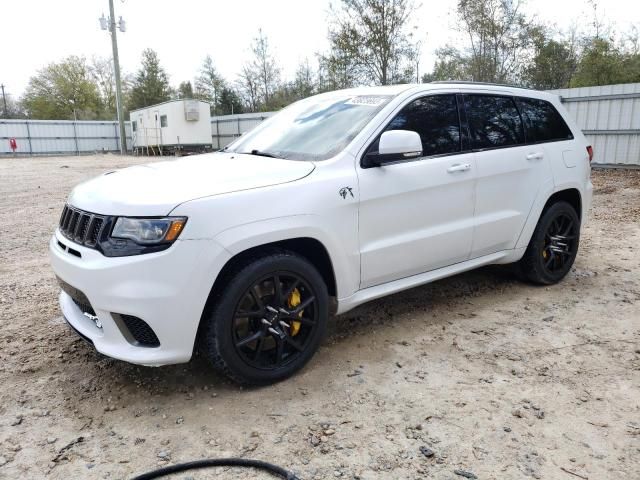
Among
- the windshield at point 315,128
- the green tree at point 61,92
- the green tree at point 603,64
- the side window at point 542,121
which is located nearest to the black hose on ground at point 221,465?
the windshield at point 315,128

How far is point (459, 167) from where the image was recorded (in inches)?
147

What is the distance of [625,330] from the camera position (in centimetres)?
373

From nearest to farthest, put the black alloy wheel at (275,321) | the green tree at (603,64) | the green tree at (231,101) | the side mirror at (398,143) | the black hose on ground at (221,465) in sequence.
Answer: the black hose on ground at (221,465)
the black alloy wheel at (275,321)
the side mirror at (398,143)
the green tree at (603,64)
the green tree at (231,101)

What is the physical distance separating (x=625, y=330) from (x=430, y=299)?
4.87ft

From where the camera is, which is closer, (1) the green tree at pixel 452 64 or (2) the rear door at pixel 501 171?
(2) the rear door at pixel 501 171

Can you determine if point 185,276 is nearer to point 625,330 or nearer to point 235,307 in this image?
point 235,307

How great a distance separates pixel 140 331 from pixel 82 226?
0.70 meters

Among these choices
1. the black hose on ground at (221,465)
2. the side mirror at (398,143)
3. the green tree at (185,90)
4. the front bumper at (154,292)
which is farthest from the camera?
the green tree at (185,90)

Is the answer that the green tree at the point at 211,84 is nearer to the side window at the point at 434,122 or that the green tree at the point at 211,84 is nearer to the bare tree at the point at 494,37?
the bare tree at the point at 494,37

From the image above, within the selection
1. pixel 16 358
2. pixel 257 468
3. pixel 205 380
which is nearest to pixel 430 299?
pixel 205 380

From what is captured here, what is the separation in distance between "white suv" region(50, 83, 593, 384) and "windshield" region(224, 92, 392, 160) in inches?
0.6

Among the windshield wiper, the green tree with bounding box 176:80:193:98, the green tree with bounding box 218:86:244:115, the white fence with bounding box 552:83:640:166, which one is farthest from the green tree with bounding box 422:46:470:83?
the green tree with bounding box 176:80:193:98

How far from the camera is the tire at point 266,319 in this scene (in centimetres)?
273

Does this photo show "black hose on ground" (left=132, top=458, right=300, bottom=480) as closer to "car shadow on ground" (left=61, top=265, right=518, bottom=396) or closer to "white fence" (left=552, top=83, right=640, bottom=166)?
"car shadow on ground" (left=61, top=265, right=518, bottom=396)
